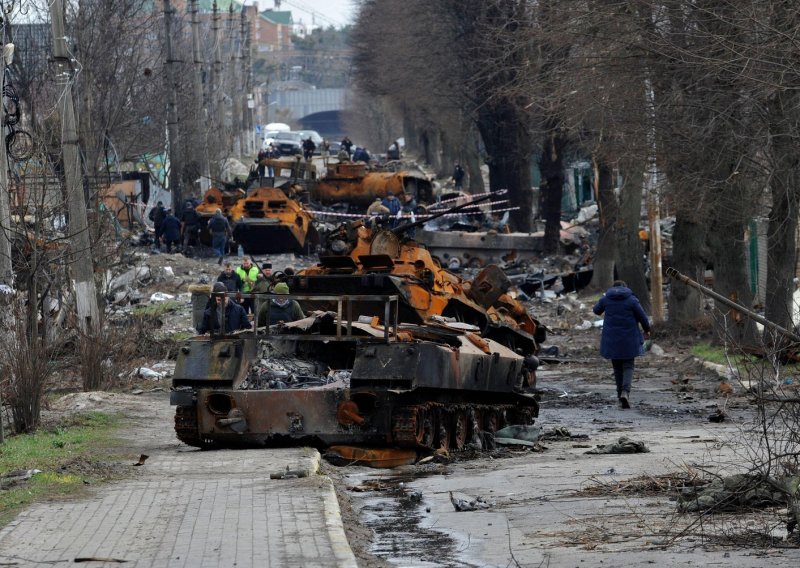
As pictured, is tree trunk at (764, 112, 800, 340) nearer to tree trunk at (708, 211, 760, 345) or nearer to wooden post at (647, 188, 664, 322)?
tree trunk at (708, 211, 760, 345)

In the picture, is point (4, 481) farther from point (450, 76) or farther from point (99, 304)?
point (450, 76)

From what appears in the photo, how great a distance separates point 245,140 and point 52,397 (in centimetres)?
8832

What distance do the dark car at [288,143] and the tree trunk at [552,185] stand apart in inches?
1173

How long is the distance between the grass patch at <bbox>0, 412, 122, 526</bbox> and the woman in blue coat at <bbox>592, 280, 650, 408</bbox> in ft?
20.7

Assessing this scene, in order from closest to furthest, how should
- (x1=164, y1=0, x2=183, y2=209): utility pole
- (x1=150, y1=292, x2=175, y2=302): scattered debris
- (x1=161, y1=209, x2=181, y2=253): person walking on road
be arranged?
(x1=150, y1=292, x2=175, y2=302): scattered debris → (x1=164, y1=0, x2=183, y2=209): utility pole → (x1=161, y1=209, x2=181, y2=253): person walking on road

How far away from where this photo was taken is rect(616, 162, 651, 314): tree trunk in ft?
102

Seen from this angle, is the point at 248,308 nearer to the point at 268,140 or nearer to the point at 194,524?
the point at 194,524

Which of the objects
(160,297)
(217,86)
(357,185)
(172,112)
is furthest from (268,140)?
(160,297)

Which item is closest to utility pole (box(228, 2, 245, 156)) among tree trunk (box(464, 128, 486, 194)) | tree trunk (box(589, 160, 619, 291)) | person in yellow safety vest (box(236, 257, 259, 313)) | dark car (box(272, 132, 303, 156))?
dark car (box(272, 132, 303, 156))

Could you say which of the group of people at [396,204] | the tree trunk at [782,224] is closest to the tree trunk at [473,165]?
the group of people at [396,204]

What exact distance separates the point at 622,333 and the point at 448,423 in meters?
4.82

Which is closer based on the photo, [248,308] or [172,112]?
[248,308]

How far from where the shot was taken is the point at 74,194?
69.0 ft

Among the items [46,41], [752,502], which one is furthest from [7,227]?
[46,41]
